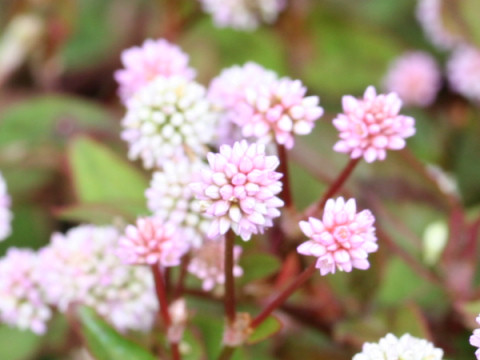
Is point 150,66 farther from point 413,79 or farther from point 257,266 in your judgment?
point 413,79

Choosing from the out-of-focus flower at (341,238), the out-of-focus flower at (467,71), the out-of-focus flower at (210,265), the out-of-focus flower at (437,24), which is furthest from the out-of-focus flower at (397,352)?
the out-of-focus flower at (467,71)

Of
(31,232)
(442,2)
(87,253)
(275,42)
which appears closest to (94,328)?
(87,253)

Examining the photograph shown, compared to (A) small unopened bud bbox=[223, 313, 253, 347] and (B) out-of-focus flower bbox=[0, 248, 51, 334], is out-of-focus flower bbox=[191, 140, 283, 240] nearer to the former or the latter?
(A) small unopened bud bbox=[223, 313, 253, 347]

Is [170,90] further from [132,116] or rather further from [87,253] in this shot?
[87,253]

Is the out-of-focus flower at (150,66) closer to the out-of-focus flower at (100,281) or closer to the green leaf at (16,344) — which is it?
the out-of-focus flower at (100,281)

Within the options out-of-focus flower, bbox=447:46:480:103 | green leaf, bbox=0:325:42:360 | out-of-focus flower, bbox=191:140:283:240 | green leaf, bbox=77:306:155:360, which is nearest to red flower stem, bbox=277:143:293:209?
out-of-focus flower, bbox=191:140:283:240

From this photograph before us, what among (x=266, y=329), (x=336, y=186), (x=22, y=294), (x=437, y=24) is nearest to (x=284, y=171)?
(x=336, y=186)
